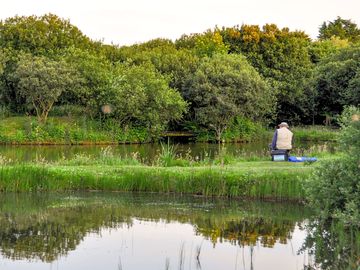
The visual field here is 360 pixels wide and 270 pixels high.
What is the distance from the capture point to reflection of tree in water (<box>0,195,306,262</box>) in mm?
12328

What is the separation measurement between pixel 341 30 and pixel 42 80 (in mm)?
56416

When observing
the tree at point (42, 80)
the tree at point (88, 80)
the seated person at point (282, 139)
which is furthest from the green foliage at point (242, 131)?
the seated person at point (282, 139)

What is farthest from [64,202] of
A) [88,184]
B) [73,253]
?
[73,253]

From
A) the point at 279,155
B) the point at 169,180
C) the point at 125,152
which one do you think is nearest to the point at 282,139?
the point at 279,155

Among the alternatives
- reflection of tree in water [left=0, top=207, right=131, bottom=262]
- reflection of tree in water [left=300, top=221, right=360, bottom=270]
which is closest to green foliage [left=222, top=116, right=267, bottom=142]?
reflection of tree in water [left=0, top=207, right=131, bottom=262]

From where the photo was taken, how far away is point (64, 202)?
16766mm

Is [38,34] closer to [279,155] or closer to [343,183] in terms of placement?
[279,155]

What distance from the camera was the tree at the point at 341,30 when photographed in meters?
89.9

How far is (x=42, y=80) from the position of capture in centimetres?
4631

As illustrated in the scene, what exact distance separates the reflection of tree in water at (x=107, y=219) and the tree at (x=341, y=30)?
77477 millimetres

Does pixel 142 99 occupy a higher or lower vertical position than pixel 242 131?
higher

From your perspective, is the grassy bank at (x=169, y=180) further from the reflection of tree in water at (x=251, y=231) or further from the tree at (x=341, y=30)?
the tree at (x=341, y=30)

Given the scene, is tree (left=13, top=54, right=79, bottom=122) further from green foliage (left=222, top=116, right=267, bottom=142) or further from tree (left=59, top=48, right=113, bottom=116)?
green foliage (left=222, top=116, right=267, bottom=142)

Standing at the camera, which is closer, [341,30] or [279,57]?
[279,57]
